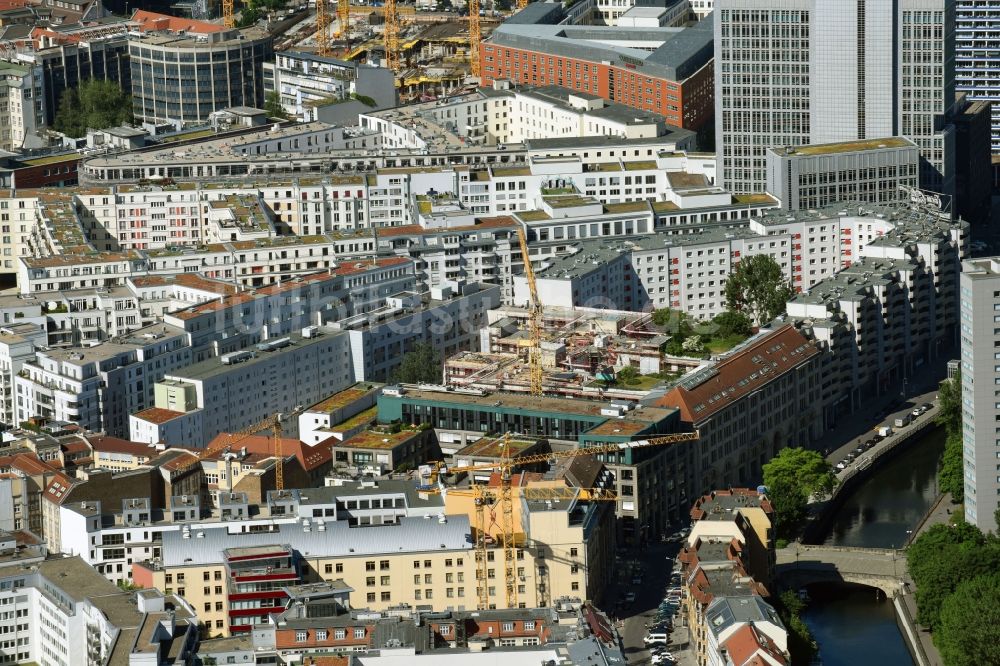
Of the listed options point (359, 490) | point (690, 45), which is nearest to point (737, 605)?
point (359, 490)

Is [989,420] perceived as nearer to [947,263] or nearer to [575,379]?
[575,379]

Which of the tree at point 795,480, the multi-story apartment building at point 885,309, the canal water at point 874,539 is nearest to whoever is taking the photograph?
the canal water at point 874,539

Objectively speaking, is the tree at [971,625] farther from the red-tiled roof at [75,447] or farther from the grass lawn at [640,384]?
the red-tiled roof at [75,447]

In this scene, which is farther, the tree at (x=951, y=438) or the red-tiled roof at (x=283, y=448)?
the tree at (x=951, y=438)

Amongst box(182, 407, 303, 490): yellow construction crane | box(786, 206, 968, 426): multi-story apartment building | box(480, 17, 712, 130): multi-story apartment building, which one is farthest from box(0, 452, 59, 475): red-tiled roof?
box(480, 17, 712, 130): multi-story apartment building

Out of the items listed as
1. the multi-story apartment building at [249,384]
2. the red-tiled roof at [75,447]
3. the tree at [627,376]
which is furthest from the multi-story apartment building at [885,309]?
the red-tiled roof at [75,447]

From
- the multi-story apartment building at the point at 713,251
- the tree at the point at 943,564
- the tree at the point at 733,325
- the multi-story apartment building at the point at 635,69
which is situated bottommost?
the tree at the point at 943,564

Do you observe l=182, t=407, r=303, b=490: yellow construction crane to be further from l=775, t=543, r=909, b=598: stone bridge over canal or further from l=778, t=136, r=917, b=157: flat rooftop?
l=778, t=136, r=917, b=157: flat rooftop

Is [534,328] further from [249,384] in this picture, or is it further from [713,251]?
[713,251]
